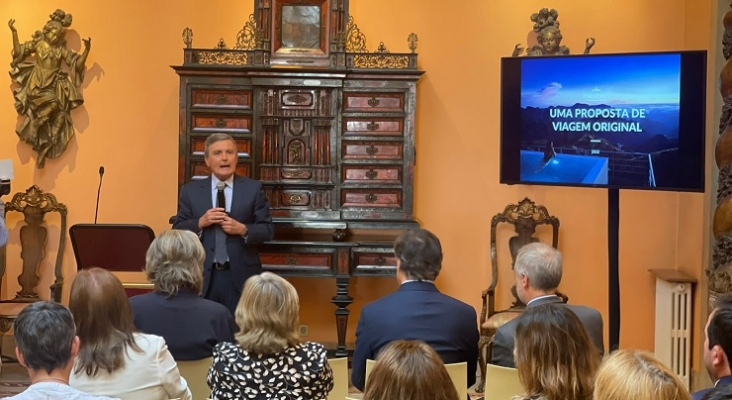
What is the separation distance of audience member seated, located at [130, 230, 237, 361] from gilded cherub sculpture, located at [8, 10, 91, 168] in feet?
12.0

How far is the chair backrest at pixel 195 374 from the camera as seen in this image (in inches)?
158

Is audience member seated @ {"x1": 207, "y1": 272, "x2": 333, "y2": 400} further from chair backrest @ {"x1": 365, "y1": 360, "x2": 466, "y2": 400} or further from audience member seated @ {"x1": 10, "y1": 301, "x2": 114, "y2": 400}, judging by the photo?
audience member seated @ {"x1": 10, "y1": 301, "x2": 114, "y2": 400}

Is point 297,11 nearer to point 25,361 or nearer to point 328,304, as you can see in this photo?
point 328,304

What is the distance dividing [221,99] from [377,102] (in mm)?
1162

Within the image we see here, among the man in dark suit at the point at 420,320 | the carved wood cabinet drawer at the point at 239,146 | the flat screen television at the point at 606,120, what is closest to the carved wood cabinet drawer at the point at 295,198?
the carved wood cabinet drawer at the point at 239,146

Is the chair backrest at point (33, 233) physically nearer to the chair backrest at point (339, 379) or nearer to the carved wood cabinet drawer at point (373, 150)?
the carved wood cabinet drawer at point (373, 150)

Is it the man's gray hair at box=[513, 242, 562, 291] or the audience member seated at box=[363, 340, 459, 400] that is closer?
the audience member seated at box=[363, 340, 459, 400]

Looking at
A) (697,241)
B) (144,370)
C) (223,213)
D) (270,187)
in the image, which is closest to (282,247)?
(270,187)

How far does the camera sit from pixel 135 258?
247 inches

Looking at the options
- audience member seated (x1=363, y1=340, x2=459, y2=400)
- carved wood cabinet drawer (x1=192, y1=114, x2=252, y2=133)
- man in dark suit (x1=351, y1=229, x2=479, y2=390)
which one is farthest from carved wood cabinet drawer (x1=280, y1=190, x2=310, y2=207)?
audience member seated (x1=363, y1=340, x2=459, y2=400)

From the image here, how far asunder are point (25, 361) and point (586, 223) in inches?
214

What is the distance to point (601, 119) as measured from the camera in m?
5.73

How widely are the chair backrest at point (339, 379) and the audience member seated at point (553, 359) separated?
111 cm

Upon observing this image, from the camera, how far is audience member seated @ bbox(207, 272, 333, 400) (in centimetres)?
340
